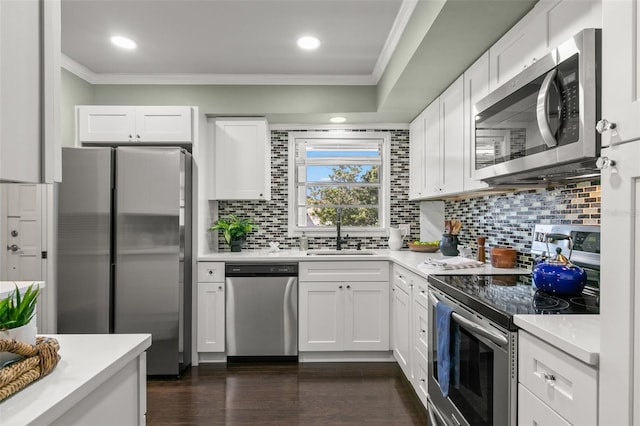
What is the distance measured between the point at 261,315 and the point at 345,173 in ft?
5.74

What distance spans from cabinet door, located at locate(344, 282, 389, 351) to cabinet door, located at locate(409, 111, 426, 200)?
3.20 feet

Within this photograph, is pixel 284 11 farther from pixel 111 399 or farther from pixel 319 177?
pixel 111 399

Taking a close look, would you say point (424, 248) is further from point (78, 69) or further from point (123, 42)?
point (78, 69)

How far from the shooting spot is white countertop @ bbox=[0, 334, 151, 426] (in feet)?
2.41

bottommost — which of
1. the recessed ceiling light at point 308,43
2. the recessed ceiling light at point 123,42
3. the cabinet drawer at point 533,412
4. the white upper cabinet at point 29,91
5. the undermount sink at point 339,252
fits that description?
the cabinet drawer at point 533,412

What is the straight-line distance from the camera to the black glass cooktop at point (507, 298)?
139 centimetres

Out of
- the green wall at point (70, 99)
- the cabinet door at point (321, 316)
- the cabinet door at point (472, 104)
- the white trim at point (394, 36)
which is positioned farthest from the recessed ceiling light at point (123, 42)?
the cabinet door at point (472, 104)

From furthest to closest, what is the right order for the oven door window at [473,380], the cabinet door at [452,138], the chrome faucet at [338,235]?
the chrome faucet at [338,235] < the cabinet door at [452,138] < the oven door window at [473,380]

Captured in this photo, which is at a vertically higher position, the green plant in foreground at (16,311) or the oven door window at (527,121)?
the oven door window at (527,121)

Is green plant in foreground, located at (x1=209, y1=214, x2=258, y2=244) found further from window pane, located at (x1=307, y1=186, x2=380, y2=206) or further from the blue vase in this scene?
the blue vase

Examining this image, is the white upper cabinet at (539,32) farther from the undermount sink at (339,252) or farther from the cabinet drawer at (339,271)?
the undermount sink at (339,252)

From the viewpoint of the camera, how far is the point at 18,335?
890 millimetres

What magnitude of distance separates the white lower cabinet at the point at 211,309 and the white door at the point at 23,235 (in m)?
1.24

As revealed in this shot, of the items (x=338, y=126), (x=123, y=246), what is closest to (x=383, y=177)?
(x=338, y=126)
